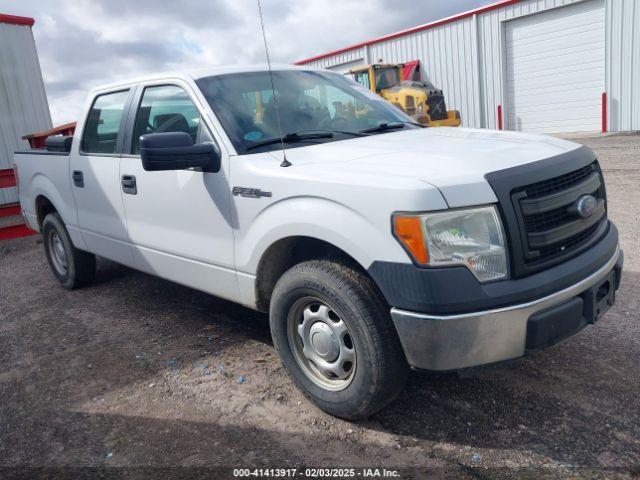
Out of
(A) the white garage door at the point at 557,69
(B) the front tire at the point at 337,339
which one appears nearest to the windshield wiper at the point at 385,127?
(B) the front tire at the point at 337,339

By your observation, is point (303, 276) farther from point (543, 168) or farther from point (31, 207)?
point (31, 207)

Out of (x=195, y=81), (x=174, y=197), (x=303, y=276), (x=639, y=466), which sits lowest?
(x=639, y=466)

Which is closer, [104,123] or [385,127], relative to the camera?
[385,127]

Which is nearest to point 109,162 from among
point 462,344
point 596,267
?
point 462,344

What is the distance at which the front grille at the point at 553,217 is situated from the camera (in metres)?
2.56

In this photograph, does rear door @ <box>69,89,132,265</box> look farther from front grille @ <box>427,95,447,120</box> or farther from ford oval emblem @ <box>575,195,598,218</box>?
front grille @ <box>427,95,447,120</box>

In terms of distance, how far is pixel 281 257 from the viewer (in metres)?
3.30

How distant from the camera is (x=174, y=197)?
12.4 feet

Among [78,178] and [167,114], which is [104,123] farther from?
[167,114]

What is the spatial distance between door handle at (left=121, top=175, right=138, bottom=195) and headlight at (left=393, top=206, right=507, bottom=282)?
7.79ft

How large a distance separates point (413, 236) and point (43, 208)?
4.84 m

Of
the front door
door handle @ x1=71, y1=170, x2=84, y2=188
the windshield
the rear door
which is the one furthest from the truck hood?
door handle @ x1=71, y1=170, x2=84, y2=188

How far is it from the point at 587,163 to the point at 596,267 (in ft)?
1.87

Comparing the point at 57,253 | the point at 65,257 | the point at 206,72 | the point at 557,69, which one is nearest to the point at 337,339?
the point at 206,72
